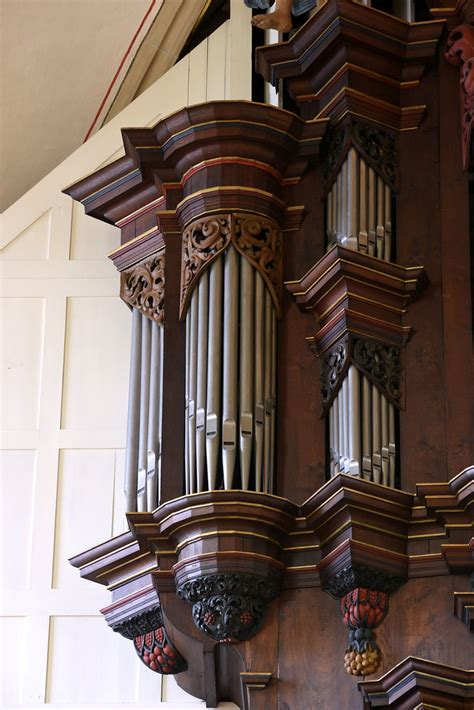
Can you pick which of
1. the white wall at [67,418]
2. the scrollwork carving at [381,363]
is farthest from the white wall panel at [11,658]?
the scrollwork carving at [381,363]

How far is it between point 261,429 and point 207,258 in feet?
3.54

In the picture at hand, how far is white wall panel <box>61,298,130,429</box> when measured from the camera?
9922 mm

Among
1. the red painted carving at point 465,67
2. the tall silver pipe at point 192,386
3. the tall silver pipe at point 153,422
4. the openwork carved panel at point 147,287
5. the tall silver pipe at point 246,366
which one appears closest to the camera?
the tall silver pipe at point 246,366

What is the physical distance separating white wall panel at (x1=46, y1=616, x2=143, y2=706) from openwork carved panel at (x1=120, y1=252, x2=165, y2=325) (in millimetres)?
1876

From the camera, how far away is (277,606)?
27.3 ft

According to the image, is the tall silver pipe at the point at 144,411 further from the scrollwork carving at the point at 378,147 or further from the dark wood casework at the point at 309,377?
the scrollwork carving at the point at 378,147

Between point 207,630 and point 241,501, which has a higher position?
point 241,501

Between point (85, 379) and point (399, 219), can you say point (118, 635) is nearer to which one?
point (85, 379)

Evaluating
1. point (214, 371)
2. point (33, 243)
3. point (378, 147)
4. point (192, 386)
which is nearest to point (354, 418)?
point (214, 371)

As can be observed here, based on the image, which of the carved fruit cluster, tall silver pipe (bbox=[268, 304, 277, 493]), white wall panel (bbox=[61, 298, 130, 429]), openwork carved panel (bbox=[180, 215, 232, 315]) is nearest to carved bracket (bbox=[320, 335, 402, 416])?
tall silver pipe (bbox=[268, 304, 277, 493])

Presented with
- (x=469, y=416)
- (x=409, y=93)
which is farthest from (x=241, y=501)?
(x=409, y=93)

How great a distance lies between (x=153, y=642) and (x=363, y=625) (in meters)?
1.28

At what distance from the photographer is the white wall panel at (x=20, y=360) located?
10008 mm

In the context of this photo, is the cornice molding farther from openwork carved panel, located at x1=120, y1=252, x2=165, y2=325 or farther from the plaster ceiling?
the plaster ceiling
